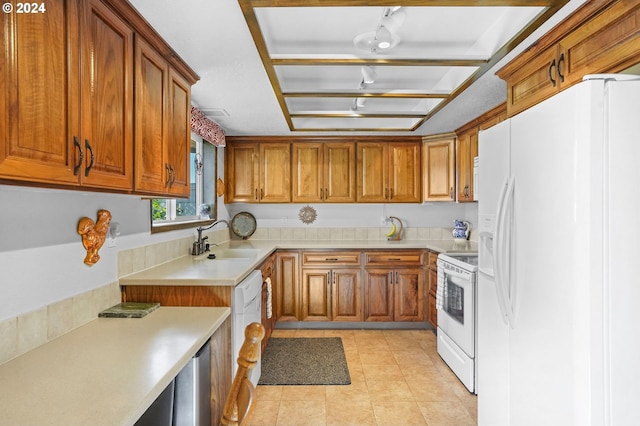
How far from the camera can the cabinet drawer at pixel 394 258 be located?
163 inches

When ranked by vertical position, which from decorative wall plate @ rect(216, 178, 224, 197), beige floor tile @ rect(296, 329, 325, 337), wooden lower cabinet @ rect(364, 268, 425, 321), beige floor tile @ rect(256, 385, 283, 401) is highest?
decorative wall plate @ rect(216, 178, 224, 197)

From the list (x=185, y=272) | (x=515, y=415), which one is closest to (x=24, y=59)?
(x=185, y=272)

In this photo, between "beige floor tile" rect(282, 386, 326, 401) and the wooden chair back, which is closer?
the wooden chair back

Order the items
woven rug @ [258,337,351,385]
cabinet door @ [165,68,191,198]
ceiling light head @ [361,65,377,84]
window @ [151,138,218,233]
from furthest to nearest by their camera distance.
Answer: window @ [151,138,218,233] → woven rug @ [258,337,351,385] → ceiling light head @ [361,65,377,84] → cabinet door @ [165,68,191,198]

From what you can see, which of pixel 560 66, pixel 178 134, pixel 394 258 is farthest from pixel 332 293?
pixel 560 66

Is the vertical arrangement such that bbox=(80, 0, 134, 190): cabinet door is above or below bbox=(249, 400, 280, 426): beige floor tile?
above

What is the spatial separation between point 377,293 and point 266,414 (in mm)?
2009

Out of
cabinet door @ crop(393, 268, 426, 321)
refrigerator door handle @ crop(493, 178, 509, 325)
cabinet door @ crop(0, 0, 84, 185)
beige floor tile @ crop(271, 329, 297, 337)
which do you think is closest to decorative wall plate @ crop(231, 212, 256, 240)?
beige floor tile @ crop(271, 329, 297, 337)

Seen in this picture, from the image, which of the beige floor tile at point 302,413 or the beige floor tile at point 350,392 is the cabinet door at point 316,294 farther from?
the beige floor tile at point 302,413

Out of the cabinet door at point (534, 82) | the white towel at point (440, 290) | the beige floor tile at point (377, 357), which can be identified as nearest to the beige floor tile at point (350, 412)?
the beige floor tile at point (377, 357)

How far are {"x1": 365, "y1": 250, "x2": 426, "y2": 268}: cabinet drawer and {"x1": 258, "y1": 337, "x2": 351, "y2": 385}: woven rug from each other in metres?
0.93

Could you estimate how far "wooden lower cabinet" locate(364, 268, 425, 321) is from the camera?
4.13m

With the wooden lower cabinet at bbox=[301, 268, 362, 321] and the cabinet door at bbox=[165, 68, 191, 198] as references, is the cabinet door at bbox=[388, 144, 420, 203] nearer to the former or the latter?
the wooden lower cabinet at bbox=[301, 268, 362, 321]

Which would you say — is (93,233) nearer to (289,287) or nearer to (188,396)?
(188,396)
